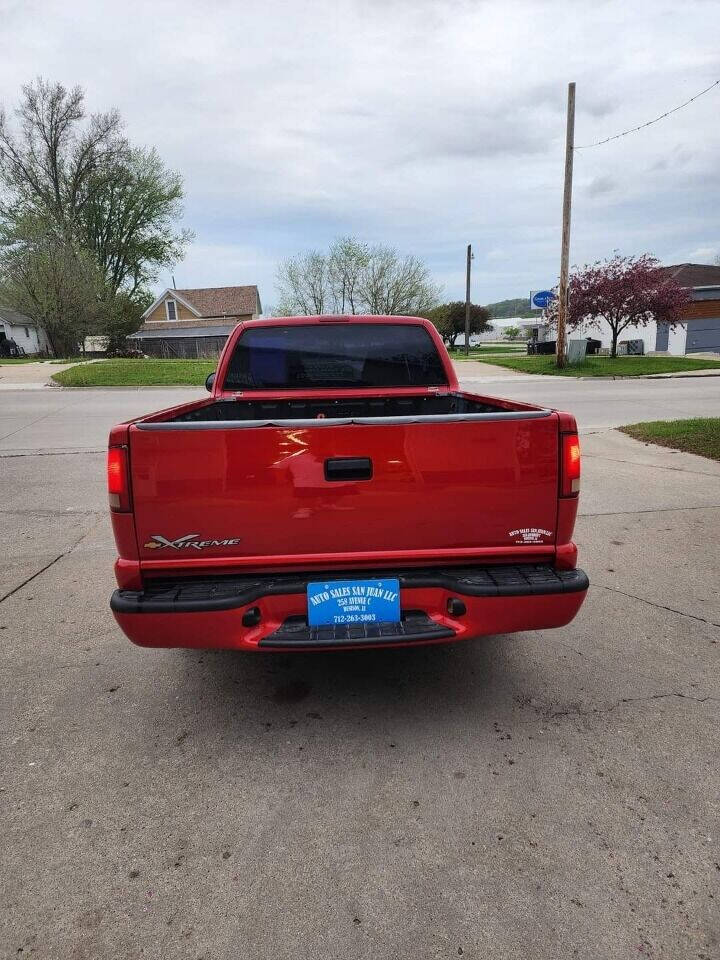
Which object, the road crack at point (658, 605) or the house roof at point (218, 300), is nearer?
the road crack at point (658, 605)

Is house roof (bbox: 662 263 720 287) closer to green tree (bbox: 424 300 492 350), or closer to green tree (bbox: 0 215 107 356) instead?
green tree (bbox: 424 300 492 350)

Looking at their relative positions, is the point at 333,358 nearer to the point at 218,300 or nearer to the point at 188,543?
the point at 188,543

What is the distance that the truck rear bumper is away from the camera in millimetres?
2480

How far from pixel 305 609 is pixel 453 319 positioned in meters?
59.8

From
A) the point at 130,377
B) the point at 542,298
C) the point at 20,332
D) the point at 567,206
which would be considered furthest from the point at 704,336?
the point at 20,332

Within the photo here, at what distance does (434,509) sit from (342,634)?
25.7 inches

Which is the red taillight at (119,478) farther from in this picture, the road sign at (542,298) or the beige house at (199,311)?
the beige house at (199,311)

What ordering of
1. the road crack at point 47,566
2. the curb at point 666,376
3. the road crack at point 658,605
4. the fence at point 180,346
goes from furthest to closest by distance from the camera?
the fence at point 180,346
the curb at point 666,376
the road crack at point 47,566
the road crack at point 658,605

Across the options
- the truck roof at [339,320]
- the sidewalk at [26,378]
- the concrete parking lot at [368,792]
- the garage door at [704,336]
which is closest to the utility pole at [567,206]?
the garage door at [704,336]

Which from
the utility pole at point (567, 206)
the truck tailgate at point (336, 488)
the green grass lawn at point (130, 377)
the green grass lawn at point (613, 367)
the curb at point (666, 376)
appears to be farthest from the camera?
the green grass lawn at point (613, 367)

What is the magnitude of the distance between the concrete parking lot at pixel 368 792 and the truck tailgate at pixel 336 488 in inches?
34.7

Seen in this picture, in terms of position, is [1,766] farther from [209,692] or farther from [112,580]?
[112,580]

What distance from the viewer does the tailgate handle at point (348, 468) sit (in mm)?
2457

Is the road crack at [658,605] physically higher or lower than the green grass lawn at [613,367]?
lower
